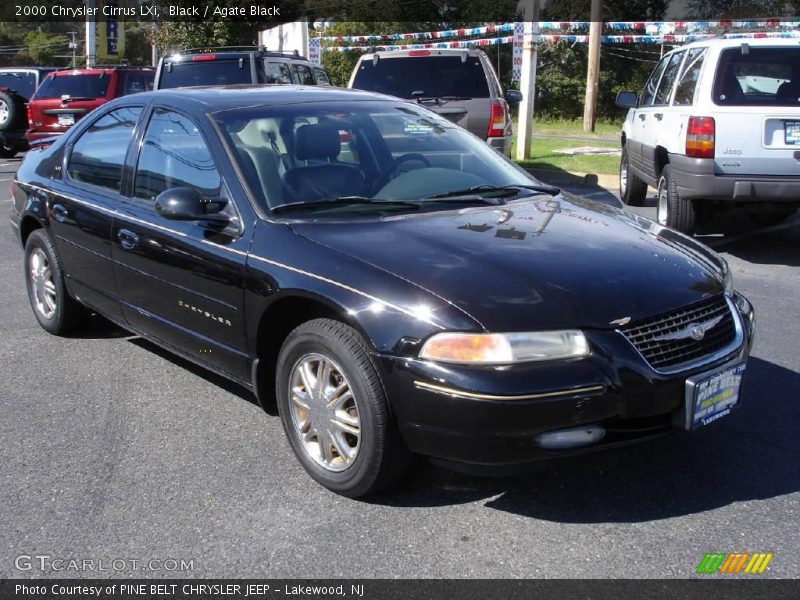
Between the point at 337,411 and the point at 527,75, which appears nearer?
the point at 337,411

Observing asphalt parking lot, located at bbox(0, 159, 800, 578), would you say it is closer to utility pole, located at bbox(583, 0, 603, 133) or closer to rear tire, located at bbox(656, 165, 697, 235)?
rear tire, located at bbox(656, 165, 697, 235)

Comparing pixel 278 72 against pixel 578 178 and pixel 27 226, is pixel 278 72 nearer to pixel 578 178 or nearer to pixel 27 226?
pixel 578 178

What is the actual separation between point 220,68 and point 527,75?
512 cm

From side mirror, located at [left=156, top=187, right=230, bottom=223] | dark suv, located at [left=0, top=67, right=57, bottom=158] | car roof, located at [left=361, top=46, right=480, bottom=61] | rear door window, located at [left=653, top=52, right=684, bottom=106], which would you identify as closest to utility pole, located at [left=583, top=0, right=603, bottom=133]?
car roof, located at [left=361, top=46, right=480, bottom=61]

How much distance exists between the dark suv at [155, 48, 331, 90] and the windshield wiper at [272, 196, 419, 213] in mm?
8700

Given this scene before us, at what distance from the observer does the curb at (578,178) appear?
1221 cm

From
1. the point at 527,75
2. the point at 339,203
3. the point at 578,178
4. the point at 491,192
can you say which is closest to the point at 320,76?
the point at 527,75

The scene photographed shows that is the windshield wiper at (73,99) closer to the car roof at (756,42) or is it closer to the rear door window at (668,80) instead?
the rear door window at (668,80)

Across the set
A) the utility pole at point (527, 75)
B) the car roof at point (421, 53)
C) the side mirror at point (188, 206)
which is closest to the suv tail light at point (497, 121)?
the car roof at point (421, 53)

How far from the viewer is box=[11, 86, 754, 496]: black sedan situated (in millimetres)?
3039

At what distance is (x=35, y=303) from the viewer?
19.0 ft

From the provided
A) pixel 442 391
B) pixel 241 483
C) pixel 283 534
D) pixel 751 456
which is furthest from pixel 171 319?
pixel 751 456

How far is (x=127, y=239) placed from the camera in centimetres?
450

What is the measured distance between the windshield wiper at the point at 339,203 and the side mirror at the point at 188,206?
0.27 m
